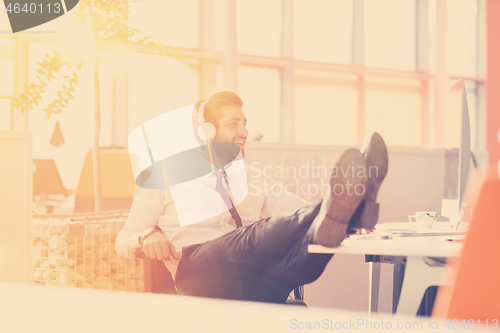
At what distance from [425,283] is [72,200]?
103 inches

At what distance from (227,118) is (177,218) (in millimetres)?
491

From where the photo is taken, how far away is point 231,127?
177 centimetres

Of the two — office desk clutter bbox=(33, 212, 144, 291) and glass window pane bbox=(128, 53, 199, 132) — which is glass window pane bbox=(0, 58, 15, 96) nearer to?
glass window pane bbox=(128, 53, 199, 132)

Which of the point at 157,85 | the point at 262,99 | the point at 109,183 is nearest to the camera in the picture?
the point at 109,183

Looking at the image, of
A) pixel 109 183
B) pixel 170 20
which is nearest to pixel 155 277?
pixel 109 183

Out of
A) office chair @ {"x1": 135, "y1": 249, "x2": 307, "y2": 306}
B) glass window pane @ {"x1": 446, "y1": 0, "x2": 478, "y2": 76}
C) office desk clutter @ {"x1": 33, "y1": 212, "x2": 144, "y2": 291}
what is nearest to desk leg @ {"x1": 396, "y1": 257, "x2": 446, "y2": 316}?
office chair @ {"x1": 135, "y1": 249, "x2": 307, "y2": 306}

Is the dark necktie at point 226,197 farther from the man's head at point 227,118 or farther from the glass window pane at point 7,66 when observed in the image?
the glass window pane at point 7,66

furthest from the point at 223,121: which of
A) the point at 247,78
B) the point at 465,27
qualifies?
the point at 465,27

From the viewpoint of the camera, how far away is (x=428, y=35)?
4758mm

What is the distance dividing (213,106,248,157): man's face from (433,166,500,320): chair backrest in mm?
1274

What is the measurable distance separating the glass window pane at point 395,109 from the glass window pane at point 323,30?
0.48 metres

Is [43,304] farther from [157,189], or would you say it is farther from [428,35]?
[428,35]

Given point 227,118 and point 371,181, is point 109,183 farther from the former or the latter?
point 371,181

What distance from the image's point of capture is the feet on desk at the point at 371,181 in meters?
0.95
